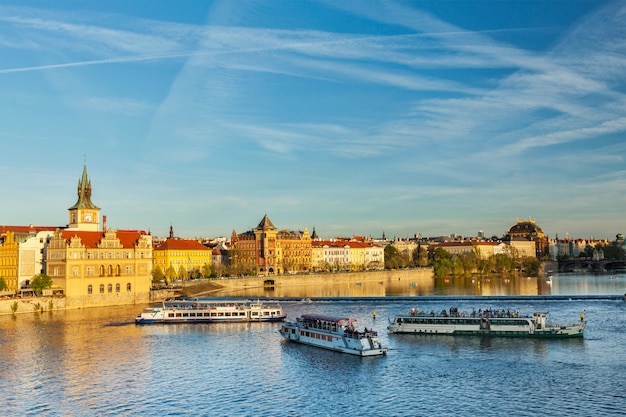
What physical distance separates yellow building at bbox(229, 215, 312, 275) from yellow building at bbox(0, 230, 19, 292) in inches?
2453

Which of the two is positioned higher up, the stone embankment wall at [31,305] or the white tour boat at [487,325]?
the stone embankment wall at [31,305]

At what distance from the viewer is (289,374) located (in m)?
38.8

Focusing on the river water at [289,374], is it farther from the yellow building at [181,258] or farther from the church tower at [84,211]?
the yellow building at [181,258]

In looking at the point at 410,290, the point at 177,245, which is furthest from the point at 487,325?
the point at 177,245

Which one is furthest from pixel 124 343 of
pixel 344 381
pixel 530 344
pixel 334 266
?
pixel 334 266

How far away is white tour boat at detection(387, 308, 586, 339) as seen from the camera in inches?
1975

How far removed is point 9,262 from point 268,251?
71.1 meters

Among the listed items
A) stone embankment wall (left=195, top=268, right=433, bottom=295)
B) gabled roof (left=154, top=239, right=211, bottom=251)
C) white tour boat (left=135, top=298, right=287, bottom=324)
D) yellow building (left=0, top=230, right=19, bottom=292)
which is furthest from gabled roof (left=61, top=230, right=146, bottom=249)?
gabled roof (left=154, top=239, right=211, bottom=251)

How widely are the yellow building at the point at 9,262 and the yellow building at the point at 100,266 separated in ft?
15.7

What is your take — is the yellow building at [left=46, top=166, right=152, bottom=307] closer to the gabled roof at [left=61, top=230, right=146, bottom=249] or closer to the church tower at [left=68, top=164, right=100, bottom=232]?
the gabled roof at [left=61, top=230, right=146, bottom=249]

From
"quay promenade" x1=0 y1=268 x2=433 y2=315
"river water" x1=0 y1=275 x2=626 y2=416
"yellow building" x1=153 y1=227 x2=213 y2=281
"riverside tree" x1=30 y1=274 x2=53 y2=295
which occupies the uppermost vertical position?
"yellow building" x1=153 y1=227 x2=213 y2=281

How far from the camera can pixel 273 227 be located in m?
149

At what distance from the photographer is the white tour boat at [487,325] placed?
5016 cm

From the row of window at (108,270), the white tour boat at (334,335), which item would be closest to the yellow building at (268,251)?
the row of window at (108,270)
